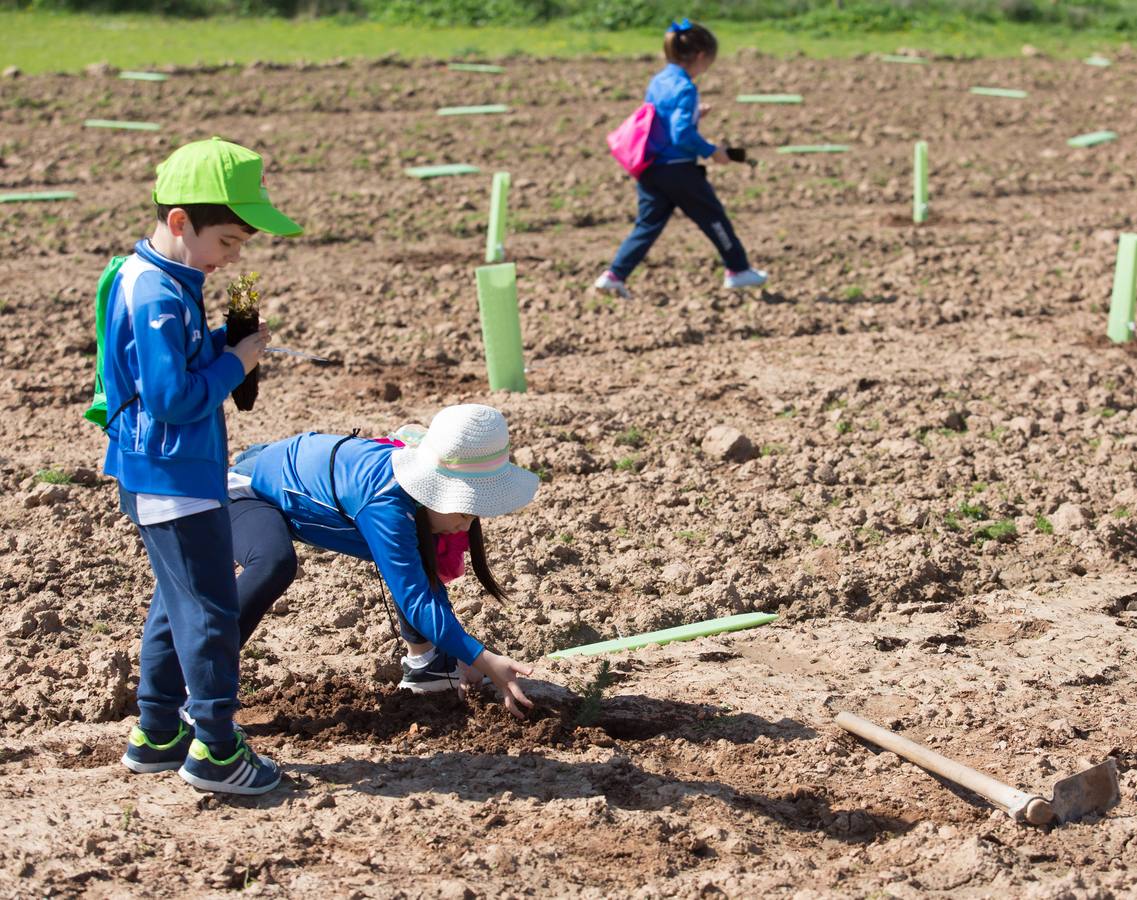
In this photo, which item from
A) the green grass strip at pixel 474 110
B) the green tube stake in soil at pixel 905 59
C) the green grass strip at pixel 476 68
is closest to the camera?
the green grass strip at pixel 474 110

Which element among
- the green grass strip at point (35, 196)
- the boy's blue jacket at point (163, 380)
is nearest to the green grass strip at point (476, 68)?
the green grass strip at point (35, 196)

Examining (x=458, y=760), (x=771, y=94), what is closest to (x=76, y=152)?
(x=771, y=94)

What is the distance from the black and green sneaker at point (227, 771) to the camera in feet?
12.7

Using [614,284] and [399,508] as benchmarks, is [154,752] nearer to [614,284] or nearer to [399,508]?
[399,508]

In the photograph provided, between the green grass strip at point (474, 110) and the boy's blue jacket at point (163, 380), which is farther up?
the green grass strip at point (474, 110)

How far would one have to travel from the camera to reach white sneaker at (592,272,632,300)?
934 cm

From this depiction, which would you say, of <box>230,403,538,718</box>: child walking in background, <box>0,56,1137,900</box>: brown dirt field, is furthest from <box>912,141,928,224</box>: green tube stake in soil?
<box>230,403,538,718</box>: child walking in background

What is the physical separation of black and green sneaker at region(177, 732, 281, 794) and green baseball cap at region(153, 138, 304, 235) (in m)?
1.42

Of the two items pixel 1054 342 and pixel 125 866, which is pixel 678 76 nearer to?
pixel 1054 342

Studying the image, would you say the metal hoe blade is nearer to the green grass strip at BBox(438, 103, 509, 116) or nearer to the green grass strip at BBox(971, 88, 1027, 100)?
the green grass strip at BBox(438, 103, 509, 116)

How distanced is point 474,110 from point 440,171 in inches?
119

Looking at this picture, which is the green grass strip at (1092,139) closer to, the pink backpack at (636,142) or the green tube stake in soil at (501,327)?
the pink backpack at (636,142)

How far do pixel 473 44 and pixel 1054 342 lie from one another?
1437cm

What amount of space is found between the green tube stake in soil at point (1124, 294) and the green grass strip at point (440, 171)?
619 cm
